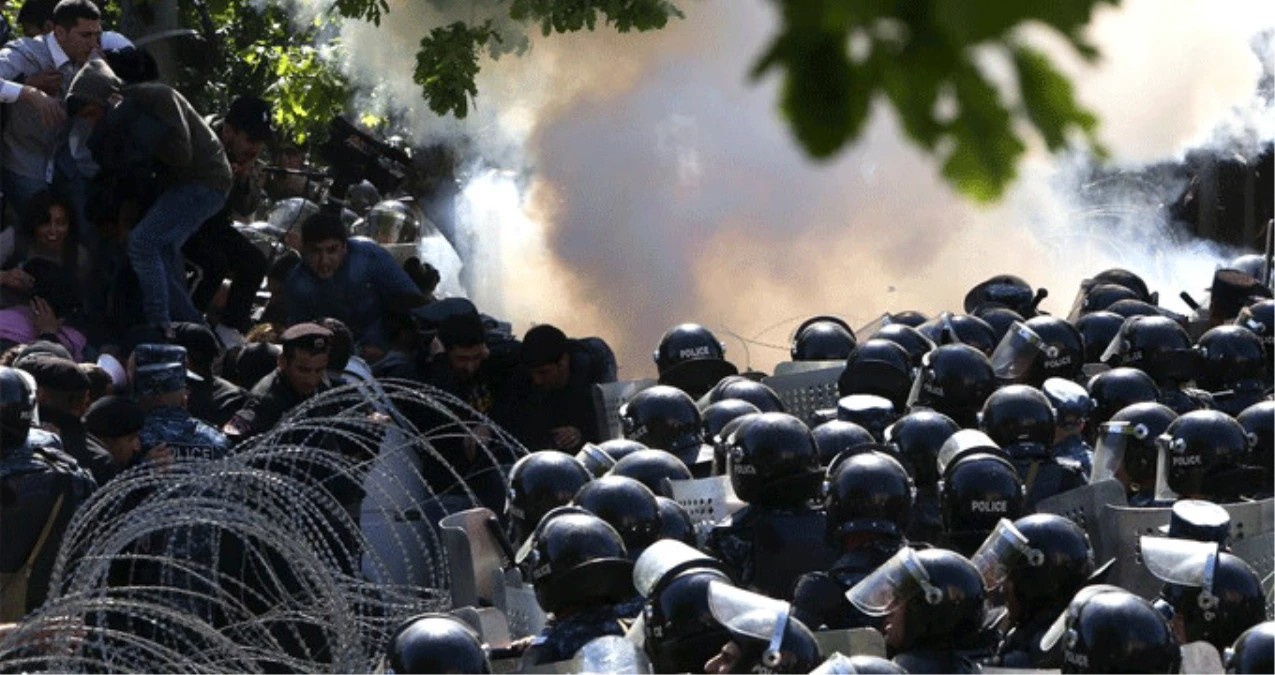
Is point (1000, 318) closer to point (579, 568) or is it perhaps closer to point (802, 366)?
point (802, 366)

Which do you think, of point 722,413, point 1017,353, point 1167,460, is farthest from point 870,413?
point 1167,460

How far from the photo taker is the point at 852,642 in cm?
693

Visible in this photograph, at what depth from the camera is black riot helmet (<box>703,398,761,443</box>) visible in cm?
982

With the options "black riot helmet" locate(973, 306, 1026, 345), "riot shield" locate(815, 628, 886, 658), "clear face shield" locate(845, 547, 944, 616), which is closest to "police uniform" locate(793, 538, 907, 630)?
"riot shield" locate(815, 628, 886, 658)

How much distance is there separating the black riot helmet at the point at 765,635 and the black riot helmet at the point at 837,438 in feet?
8.57

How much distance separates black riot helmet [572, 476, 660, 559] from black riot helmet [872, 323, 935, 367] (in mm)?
3446

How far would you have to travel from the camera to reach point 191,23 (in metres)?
18.9

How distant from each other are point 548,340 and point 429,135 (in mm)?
6750

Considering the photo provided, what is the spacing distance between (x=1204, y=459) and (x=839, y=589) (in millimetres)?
2277

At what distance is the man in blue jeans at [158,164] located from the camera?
33.0ft

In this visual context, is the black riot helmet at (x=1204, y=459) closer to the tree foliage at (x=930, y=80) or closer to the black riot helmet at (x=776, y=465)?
the black riot helmet at (x=776, y=465)

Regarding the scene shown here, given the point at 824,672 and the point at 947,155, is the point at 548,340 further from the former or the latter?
the point at 947,155

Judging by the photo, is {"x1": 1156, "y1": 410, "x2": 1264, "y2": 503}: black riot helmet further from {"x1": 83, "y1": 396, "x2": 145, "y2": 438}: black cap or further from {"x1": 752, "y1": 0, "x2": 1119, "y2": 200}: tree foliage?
{"x1": 752, "y1": 0, "x2": 1119, "y2": 200}: tree foliage

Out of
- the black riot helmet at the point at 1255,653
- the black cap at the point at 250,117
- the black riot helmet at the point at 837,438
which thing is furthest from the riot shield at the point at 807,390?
the black riot helmet at the point at 1255,653
